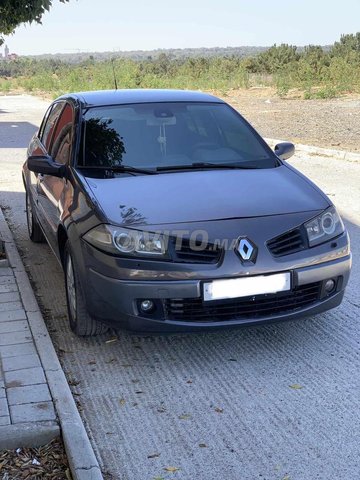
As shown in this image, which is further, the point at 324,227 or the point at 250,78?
the point at 250,78

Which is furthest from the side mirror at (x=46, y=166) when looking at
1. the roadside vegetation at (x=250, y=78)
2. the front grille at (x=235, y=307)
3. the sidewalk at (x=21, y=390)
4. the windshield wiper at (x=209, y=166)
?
the roadside vegetation at (x=250, y=78)

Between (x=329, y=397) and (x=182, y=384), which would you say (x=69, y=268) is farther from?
(x=329, y=397)

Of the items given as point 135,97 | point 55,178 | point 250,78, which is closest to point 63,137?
point 55,178

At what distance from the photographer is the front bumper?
3.81 m

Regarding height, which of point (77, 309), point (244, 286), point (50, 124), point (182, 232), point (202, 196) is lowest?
point (77, 309)

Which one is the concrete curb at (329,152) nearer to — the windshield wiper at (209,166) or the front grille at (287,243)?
the windshield wiper at (209,166)

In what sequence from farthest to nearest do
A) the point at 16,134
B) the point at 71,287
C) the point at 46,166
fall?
1. the point at 16,134
2. the point at 46,166
3. the point at 71,287

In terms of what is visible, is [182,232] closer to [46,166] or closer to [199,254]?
[199,254]

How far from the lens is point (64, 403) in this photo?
3467 mm

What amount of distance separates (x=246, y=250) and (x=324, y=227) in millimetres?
660

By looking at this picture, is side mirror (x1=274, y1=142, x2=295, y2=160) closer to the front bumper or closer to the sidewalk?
the front bumper

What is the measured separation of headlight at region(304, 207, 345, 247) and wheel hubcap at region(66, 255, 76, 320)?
1625mm

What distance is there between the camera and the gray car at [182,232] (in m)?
3.83

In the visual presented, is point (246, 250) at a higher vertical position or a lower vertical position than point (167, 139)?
lower
